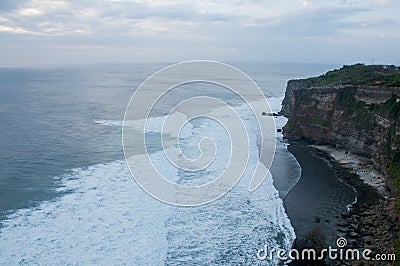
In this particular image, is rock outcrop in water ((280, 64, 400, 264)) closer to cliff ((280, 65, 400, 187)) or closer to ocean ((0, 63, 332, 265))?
cliff ((280, 65, 400, 187))

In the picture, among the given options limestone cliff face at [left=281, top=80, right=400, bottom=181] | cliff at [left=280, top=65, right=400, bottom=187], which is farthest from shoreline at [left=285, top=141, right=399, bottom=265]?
limestone cliff face at [left=281, top=80, right=400, bottom=181]

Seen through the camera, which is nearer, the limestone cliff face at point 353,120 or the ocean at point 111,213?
the ocean at point 111,213

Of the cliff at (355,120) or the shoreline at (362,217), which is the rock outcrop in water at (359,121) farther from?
the shoreline at (362,217)

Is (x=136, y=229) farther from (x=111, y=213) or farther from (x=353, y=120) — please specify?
(x=353, y=120)

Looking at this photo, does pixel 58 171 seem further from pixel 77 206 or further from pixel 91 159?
pixel 77 206

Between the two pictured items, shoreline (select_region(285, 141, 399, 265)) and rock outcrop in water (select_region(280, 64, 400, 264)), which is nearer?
shoreline (select_region(285, 141, 399, 265))

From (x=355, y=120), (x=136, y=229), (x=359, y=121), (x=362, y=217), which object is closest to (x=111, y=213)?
(x=136, y=229)

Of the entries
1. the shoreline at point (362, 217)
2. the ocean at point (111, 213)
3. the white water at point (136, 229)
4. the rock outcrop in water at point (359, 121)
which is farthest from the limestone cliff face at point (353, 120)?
the white water at point (136, 229)
